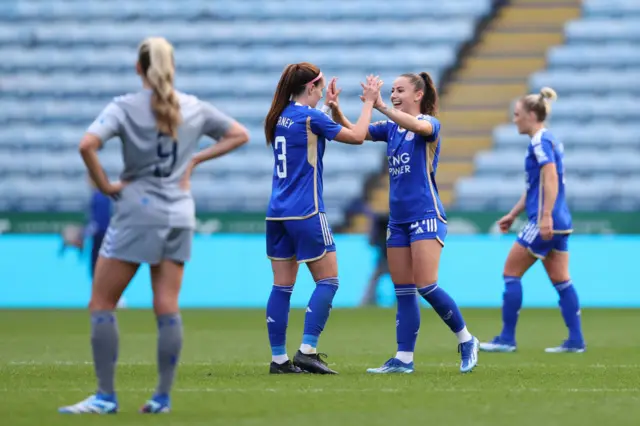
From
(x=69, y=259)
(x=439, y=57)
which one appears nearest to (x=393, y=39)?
(x=439, y=57)

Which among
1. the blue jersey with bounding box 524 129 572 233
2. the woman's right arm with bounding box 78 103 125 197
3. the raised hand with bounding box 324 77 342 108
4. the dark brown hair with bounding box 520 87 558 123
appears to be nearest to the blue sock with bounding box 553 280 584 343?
the blue jersey with bounding box 524 129 572 233

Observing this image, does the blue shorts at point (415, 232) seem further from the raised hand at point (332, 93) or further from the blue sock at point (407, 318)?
the raised hand at point (332, 93)

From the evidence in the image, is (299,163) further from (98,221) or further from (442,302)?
(98,221)

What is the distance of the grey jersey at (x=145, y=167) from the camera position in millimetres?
5875

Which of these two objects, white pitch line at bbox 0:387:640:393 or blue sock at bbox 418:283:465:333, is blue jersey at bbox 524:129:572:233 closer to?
blue sock at bbox 418:283:465:333

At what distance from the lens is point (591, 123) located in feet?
72.2

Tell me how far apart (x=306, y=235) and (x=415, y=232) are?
0.71 m

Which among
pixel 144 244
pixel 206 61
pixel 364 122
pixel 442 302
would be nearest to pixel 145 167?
pixel 144 244

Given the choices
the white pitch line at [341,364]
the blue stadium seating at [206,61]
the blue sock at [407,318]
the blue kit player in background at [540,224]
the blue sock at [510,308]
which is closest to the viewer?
the blue sock at [407,318]

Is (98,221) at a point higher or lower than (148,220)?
lower

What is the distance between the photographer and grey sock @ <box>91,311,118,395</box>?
5.92 m

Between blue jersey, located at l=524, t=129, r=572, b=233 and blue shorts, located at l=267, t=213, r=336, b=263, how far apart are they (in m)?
2.79

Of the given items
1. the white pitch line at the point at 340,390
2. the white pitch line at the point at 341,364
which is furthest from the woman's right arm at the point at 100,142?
the white pitch line at the point at 341,364

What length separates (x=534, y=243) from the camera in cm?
1053
